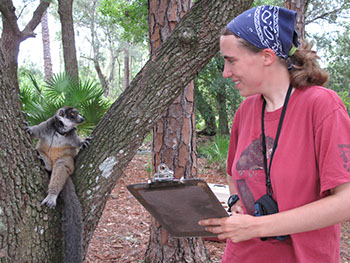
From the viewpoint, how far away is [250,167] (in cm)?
161

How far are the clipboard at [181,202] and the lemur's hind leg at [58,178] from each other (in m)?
0.97

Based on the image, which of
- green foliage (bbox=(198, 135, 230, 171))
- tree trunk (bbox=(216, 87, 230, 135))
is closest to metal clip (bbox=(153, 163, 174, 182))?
green foliage (bbox=(198, 135, 230, 171))

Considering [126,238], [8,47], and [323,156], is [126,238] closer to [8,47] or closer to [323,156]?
[323,156]

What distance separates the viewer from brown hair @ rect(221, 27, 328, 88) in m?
1.49

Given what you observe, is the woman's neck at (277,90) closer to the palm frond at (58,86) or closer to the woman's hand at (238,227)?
the woman's hand at (238,227)

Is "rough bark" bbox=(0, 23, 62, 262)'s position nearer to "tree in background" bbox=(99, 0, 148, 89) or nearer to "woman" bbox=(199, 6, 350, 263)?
"woman" bbox=(199, 6, 350, 263)

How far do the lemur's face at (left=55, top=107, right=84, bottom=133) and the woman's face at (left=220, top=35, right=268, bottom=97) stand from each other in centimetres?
257

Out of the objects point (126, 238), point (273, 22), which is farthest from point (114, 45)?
point (273, 22)

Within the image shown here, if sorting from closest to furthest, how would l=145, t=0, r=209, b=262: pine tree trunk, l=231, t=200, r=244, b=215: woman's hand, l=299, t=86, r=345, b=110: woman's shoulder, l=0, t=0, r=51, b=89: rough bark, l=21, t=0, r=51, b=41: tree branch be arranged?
1. l=299, t=86, r=345, b=110: woman's shoulder
2. l=231, t=200, r=244, b=215: woman's hand
3. l=145, t=0, r=209, b=262: pine tree trunk
4. l=0, t=0, r=51, b=89: rough bark
5. l=21, t=0, r=51, b=41: tree branch

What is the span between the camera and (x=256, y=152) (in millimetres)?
1610

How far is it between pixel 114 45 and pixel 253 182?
1221 inches

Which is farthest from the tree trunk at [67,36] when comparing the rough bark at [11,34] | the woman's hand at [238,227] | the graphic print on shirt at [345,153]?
the graphic print on shirt at [345,153]

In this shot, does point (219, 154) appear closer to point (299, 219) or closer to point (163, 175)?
point (163, 175)

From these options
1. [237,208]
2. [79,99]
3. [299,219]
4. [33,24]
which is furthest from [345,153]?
[33,24]
